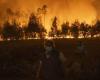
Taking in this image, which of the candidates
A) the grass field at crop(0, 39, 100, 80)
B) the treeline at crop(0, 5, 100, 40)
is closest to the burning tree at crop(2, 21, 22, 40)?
the treeline at crop(0, 5, 100, 40)

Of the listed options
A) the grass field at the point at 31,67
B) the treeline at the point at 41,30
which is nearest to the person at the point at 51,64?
the grass field at the point at 31,67

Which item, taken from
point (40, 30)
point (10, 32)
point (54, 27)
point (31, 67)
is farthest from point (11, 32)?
point (31, 67)

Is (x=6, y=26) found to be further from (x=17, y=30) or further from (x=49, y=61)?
(x=49, y=61)

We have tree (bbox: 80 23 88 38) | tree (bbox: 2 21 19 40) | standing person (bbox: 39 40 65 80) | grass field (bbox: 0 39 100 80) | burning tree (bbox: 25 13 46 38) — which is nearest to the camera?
standing person (bbox: 39 40 65 80)

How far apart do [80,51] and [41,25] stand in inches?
2734

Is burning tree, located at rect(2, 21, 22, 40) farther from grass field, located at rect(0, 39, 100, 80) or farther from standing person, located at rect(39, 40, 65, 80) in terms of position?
standing person, located at rect(39, 40, 65, 80)

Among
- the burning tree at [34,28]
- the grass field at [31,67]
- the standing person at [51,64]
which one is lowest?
the grass field at [31,67]

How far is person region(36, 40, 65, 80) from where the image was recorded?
2719 centimetres

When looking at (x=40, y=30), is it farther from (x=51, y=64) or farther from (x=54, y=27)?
(x=51, y=64)

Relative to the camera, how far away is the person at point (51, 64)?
27188mm

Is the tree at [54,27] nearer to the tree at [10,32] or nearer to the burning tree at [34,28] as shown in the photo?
the burning tree at [34,28]

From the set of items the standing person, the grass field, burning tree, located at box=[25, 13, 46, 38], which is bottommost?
the grass field

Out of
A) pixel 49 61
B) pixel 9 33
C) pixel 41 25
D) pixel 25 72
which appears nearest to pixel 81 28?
pixel 41 25

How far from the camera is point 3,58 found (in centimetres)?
4791
